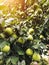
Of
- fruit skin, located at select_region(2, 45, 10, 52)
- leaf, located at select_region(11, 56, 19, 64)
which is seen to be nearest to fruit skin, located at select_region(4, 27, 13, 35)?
fruit skin, located at select_region(2, 45, 10, 52)

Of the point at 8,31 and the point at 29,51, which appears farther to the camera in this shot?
the point at 29,51

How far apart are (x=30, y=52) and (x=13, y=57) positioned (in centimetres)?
13

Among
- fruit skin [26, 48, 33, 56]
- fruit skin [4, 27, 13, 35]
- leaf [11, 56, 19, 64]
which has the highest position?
fruit skin [4, 27, 13, 35]

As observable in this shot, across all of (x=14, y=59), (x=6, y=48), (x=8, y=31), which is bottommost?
(x=14, y=59)

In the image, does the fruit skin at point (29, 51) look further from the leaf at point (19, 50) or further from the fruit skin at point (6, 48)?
the fruit skin at point (6, 48)

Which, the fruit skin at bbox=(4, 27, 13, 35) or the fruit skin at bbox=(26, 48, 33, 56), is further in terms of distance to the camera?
the fruit skin at bbox=(26, 48, 33, 56)

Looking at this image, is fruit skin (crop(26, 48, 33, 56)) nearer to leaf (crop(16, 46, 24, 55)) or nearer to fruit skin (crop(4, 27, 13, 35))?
leaf (crop(16, 46, 24, 55))

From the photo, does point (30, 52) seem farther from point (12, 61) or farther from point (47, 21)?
point (47, 21)

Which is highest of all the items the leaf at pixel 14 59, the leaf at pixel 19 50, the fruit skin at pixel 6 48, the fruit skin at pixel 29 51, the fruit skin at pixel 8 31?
the fruit skin at pixel 8 31

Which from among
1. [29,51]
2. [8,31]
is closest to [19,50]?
[29,51]

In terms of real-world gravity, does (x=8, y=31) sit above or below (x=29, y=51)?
above

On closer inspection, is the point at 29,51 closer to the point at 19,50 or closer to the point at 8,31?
the point at 19,50

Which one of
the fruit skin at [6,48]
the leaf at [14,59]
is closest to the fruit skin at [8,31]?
the fruit skin at [6,48]

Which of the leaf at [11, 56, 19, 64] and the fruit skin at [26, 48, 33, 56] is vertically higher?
the fruit skin at [26, 48, 33, 56]
